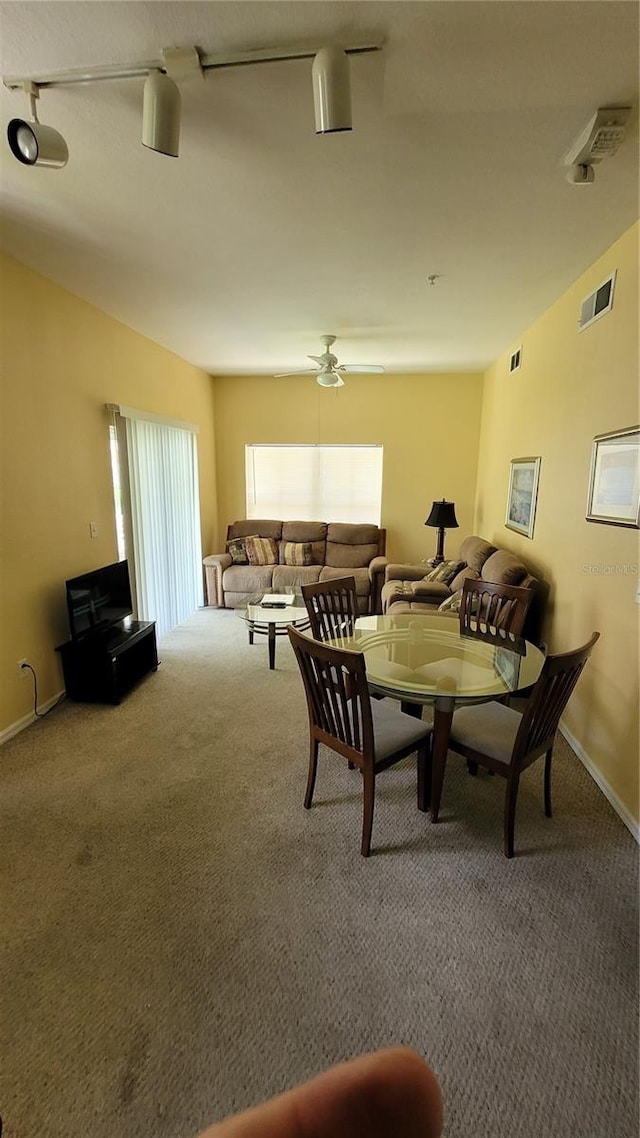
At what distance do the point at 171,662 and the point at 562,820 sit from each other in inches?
117

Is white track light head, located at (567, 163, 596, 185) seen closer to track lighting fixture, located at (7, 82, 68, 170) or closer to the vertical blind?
track lighting fixture, located at (7, 82, 68, 170)

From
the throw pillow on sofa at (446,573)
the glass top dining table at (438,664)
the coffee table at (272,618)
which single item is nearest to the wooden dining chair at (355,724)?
the glass top dining table at (438,664)

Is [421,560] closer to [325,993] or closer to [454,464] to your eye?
[454,464]

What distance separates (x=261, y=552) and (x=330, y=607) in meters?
2.91

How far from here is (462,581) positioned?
153 inches

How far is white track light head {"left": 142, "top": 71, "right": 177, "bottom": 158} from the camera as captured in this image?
4.30ft

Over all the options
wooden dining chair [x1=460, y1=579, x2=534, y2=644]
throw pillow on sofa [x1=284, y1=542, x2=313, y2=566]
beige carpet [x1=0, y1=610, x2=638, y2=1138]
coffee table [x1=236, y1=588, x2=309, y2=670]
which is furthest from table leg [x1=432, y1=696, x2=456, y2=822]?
throw pillow on sofa [x1=284, y1=542, x2=313, y2=566]

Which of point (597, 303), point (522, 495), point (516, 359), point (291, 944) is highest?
point (516, 359)

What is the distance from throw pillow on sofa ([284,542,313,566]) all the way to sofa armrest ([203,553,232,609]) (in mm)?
711

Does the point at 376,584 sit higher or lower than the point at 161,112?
lower

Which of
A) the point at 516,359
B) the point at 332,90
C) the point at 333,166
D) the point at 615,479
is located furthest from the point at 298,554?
the point at 332,90

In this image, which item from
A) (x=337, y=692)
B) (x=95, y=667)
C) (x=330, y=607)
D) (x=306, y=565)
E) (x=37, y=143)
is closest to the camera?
(x=37, y=143)

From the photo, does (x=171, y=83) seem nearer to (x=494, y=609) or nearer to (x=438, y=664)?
(x=438, y=664)

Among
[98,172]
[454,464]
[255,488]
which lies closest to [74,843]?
[98,172]
